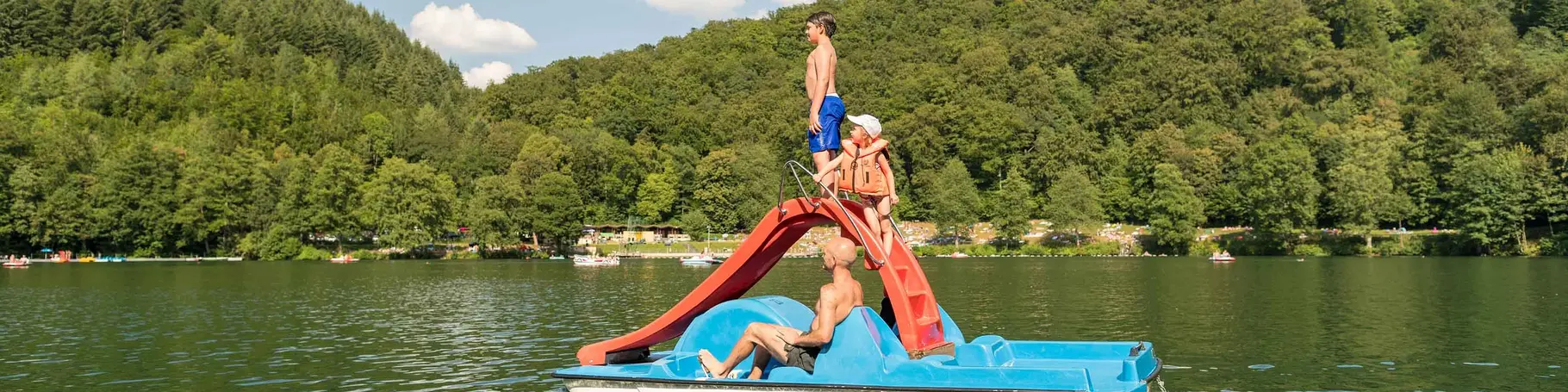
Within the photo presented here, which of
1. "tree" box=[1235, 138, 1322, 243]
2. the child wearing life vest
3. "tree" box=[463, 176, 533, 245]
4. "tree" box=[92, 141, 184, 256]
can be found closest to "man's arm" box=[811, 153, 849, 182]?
the child wearing life vest

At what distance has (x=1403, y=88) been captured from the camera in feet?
429

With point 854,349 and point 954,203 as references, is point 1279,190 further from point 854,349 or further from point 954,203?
point 854,349

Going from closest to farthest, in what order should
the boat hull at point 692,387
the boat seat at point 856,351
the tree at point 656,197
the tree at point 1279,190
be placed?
the boat seat at point 856,351
the boat hull at point 692,387
the tree at point 1279,190
the tree at point 656,197

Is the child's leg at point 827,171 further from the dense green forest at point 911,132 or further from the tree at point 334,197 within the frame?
the tree at point 334,197

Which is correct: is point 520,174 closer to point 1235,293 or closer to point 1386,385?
point 1235,293

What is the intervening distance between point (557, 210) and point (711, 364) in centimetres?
10024

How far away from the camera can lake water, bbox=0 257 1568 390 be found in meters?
22.0

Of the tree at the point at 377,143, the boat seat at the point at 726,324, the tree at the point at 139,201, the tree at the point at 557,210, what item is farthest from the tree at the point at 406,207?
the boat seat at the point at 726,324

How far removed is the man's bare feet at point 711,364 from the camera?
15406 millimetres

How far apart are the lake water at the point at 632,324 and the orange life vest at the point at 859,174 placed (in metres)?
7.14

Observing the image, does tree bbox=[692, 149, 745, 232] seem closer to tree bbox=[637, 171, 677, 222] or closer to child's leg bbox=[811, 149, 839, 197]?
tree bbox=[637, 171, 677, 222]

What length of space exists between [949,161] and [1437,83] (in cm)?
4747

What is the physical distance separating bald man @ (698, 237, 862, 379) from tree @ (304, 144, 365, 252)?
10233cm

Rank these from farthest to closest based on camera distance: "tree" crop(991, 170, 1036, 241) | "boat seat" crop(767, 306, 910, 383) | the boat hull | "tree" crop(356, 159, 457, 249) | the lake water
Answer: "tree" crop(991, 170, 1036, 241) < "tree" crop(356, 159, 457, 249) < the lake water < the boat hull < "boat seat" crop(767, 306, 910, 383)
